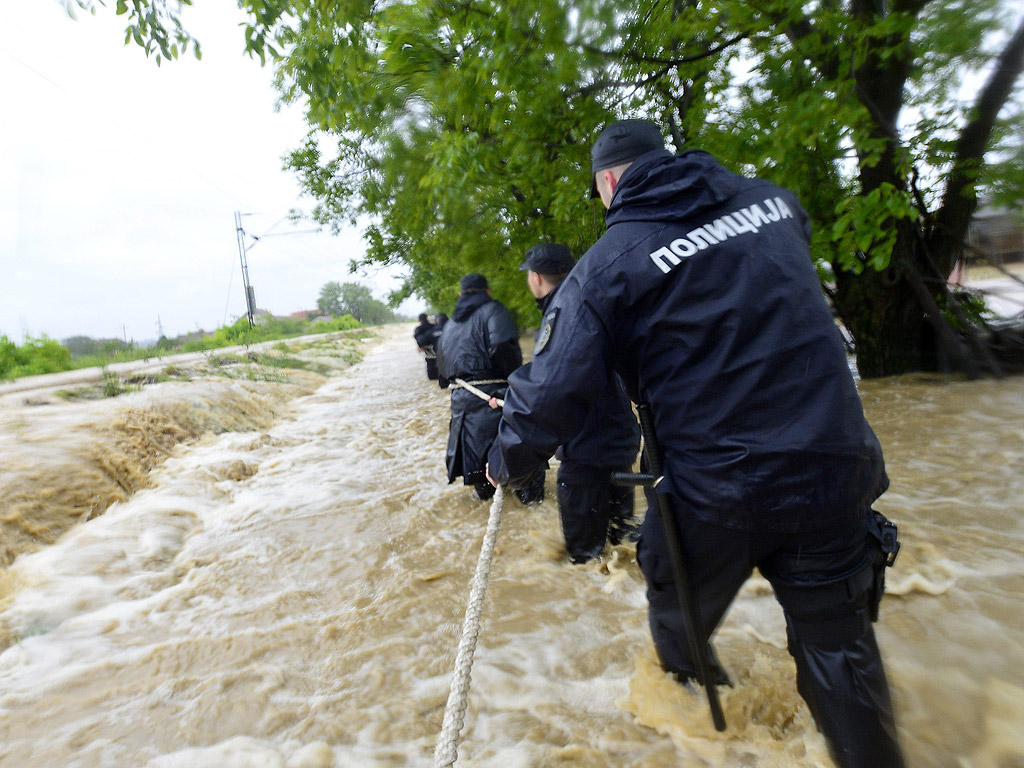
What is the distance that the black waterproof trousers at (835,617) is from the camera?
160 cm

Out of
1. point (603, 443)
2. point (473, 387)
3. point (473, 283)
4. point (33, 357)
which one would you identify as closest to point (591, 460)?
point (603, 443)

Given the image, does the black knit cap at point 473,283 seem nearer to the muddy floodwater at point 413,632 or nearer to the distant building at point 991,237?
the muddy floodwater at point 413,632

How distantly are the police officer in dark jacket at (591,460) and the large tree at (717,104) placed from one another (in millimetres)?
1535

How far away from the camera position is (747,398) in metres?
1.57

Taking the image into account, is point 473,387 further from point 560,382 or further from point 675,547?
point 675,547

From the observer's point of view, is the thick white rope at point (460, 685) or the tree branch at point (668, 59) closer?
the thick white rope at point (460, 685)

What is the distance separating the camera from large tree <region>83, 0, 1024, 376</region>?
171 inches

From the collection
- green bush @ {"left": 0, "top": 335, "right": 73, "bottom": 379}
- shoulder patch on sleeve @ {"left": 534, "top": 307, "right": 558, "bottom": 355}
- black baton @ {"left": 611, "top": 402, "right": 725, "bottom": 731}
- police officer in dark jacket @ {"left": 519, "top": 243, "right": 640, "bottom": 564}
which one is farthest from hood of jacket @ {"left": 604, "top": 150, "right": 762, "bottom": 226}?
green bush @ {"left": 0, "top": 335, "right": 73, "bottom": 379}

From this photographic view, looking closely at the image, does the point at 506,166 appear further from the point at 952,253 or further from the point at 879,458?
the point at 952,253

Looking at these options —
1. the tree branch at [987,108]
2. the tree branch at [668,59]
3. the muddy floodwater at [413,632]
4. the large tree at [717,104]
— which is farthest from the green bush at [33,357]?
the tree branch at [987,108]

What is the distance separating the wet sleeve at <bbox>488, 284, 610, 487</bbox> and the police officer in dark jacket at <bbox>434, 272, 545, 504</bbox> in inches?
116

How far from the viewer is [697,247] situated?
5.30ft

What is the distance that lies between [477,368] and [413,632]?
233 centimetres

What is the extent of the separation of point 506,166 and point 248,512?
446cm
